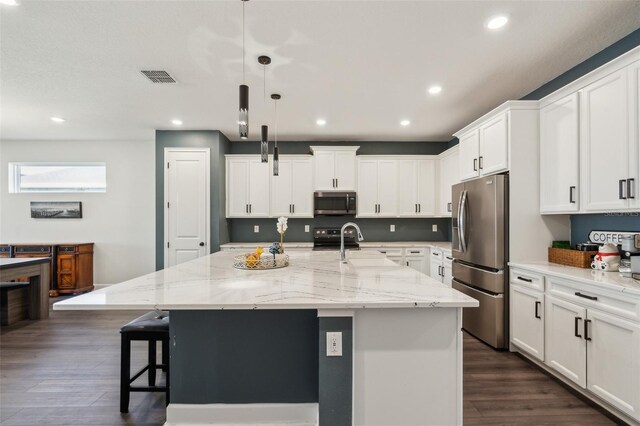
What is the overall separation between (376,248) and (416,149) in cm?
203

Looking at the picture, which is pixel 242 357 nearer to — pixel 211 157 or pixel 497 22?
pixel 497 22

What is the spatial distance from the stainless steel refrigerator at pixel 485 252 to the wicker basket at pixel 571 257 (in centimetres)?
38

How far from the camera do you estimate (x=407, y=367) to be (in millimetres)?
1561

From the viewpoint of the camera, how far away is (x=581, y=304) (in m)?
2.18

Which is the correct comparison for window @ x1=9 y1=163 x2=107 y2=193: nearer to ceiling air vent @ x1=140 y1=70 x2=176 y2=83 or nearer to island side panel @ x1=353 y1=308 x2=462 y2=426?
ceiling air vent @ x1=140 y1=70 x2=176 y2=83

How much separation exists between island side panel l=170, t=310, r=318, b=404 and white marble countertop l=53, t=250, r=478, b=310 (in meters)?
0.23

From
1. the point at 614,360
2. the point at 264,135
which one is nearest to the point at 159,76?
the point at 264,135

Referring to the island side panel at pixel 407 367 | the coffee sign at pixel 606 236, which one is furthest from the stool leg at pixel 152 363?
the coffee sign at pixel 606 236

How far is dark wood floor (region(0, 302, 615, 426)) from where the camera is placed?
203cm

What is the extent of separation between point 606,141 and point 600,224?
0.82 m

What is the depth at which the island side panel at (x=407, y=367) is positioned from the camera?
61.1 inches

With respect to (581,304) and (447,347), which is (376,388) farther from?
(581,304)

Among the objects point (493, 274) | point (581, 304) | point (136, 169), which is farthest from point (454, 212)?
point (136, 169)

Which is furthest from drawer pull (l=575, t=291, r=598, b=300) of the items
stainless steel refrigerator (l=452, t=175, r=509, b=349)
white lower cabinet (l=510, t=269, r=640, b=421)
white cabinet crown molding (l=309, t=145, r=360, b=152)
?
white cabinet crown molding (l=309, t=145, r=360, b=152)
